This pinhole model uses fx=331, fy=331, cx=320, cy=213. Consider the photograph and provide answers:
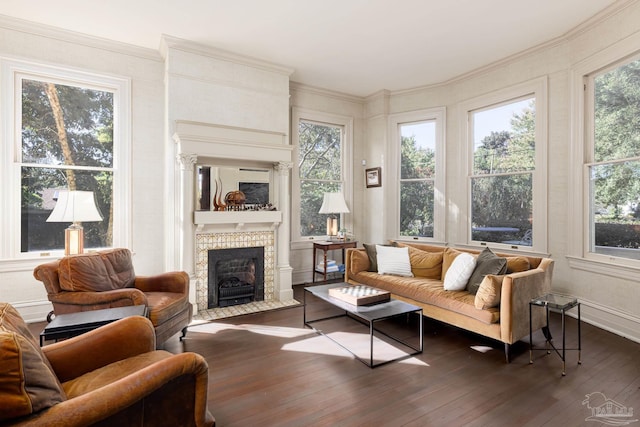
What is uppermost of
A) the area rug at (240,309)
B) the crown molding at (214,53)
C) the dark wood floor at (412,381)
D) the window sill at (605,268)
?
the crown molding at (214,53)

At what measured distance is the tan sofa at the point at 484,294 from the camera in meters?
2.64

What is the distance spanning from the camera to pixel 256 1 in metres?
3.11

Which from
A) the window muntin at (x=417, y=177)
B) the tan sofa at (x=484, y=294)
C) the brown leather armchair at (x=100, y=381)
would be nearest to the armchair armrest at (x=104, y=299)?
the brown leather armchair at (x=100, y=381)

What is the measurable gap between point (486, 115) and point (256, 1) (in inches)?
132

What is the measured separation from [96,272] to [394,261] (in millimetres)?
3032

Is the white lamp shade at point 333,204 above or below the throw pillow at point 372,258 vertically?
above

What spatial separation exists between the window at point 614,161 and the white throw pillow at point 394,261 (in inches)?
75.2

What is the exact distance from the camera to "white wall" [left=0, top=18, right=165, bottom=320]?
3.53 meters

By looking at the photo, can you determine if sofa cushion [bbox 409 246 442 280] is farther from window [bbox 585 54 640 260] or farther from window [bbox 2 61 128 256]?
window [bbox 2 61 128 256]

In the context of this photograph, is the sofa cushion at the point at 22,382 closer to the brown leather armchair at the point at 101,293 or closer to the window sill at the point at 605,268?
the brown leather armchair at the point at 101,293

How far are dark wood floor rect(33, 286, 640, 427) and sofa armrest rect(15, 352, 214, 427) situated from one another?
0.65 m

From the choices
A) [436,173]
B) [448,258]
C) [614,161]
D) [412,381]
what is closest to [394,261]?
[448,258]

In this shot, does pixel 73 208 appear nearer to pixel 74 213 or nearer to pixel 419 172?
pixel 74 213

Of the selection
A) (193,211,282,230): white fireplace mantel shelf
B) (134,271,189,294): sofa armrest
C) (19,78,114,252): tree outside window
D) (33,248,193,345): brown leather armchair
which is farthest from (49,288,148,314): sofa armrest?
(19,78,114,252): tree outside window
